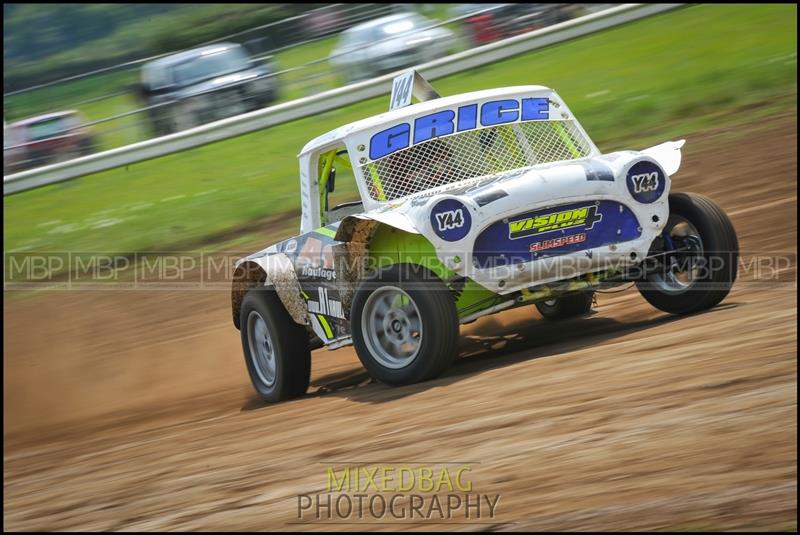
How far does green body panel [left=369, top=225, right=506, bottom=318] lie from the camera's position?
6.64 meters

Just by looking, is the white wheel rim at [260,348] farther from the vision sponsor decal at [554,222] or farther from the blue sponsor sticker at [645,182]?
the blue sponsor sticker at [645,182]

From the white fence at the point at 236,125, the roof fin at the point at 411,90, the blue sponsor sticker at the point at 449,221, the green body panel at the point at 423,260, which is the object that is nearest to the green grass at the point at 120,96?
the white fence at the point at 236,125

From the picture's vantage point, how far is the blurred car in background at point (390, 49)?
1991 cm

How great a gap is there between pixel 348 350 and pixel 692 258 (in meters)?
3.72

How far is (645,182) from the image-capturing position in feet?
22.6

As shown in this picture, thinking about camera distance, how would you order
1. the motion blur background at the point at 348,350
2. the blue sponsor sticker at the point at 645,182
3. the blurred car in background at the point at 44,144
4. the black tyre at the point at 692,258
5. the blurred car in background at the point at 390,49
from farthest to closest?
the blurred car in background at the point at 390,49
the blurred car in background at the point at 44,144
the black tyre at the point at 692,258
the blue sponsor sticker at the point at 645,182
the motion blur background at the point at 348,350

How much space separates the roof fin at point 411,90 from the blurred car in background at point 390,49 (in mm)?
11824

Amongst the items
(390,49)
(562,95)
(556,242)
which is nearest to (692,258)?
(556,242)

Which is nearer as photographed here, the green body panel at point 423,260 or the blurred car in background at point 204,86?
the green body panel at point 423,260

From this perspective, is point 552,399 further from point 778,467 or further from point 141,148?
point 141,148

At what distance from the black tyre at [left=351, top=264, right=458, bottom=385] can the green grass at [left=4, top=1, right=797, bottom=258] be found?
7450 mm

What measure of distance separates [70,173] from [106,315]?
6.87 meters

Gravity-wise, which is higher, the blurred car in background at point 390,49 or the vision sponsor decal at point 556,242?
the blurred car in background at point 390,49

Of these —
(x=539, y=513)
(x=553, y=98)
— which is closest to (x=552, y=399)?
(x=539, y=513)
